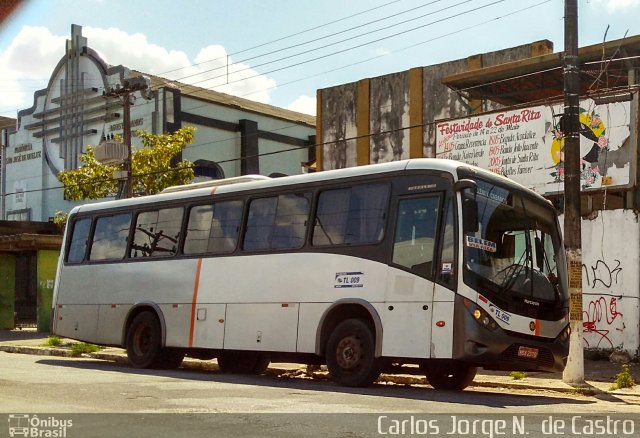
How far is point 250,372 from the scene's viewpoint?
55.7 feet

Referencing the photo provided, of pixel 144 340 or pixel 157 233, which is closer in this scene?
pixel 144 340

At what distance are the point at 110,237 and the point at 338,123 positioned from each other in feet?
50.8

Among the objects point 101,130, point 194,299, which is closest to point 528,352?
point 194,299

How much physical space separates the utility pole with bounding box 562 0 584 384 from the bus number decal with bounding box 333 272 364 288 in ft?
11.9

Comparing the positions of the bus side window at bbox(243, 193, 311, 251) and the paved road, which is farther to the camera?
the bus side window at bbox(243, 193, 311, 251)

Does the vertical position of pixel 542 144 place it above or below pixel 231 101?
below

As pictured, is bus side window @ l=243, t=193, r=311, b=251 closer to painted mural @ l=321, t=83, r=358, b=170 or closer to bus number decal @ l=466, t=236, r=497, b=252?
bus number decal @ l=466, t=236, r=497, b=252

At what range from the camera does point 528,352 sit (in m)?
12.4

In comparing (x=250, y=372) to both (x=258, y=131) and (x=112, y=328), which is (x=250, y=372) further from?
(x=258, y=131)

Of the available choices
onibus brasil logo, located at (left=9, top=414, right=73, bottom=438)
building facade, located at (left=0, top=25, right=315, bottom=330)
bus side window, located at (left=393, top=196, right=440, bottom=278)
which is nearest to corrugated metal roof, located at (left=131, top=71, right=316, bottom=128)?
building facade, located at (left=0, top=25, right=315, bottom=330)

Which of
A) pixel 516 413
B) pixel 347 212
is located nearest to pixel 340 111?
pixel 347 212

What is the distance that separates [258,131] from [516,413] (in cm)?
4238

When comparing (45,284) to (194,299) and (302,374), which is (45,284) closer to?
(194,299)

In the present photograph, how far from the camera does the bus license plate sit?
12.3m
